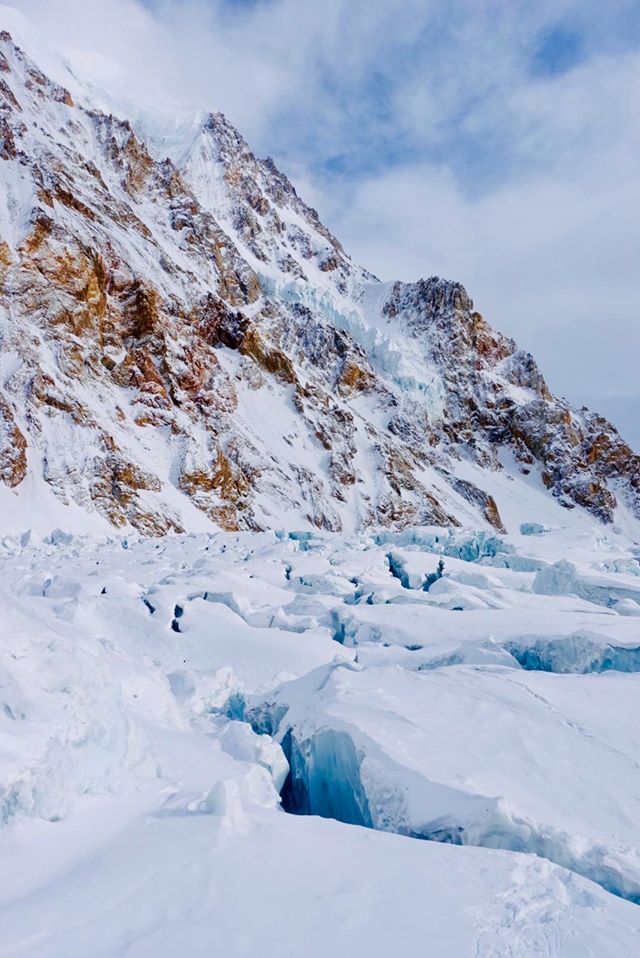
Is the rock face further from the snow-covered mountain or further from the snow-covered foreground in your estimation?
the snow-covered foreground

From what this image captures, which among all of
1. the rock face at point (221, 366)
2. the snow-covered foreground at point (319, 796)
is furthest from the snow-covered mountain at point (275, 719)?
the rock face at point (221, 366)

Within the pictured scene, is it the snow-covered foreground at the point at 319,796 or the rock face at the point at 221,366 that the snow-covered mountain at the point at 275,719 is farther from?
the rock face at the point at 221,366

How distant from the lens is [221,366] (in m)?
73.4

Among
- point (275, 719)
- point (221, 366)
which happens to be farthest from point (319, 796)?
point (221, 366)

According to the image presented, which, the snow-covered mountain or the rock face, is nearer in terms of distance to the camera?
the snow-covered mountain

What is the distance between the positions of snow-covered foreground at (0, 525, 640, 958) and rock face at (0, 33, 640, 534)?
132 feet

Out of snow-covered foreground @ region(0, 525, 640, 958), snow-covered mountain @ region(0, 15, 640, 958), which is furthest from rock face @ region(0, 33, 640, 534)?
snow-covered foreground @ region(0, 525, 640, 958)

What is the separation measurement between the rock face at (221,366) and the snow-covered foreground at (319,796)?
4022 cm

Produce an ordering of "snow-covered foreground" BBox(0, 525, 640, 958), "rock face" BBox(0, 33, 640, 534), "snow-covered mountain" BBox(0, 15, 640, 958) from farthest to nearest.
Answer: "rock face" BBox(0, 33, 640, 534)
"snow-covered mountain" BBox(0, 15, 640, 958)
"snow-covered foreground" BBox(0, 525, 640, 958)

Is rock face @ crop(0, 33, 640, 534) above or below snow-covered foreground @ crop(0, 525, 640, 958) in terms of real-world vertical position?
above

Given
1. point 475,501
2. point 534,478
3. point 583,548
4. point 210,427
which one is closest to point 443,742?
point 583,548

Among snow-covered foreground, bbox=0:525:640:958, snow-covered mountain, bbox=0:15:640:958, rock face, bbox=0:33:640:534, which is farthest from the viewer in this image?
rock face, bbox=0:33:640:534

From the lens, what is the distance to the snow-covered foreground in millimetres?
3541

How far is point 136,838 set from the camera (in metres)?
4.49
